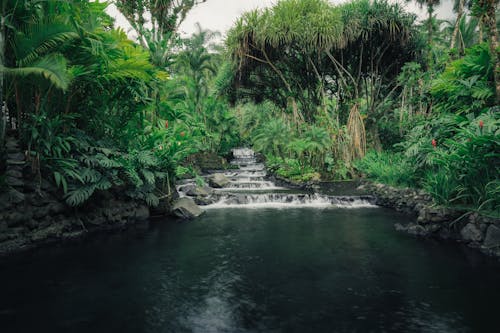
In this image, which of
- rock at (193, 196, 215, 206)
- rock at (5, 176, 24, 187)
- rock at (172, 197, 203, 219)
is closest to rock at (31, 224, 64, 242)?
rock at (5, 176, 24, 187)

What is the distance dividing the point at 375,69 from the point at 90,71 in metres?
12.9

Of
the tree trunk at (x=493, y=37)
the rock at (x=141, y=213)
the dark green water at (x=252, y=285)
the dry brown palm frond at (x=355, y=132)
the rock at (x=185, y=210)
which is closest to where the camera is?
the dark green water at (x=252, y=285)

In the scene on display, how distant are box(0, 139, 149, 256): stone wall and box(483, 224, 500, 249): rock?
761 centimetres

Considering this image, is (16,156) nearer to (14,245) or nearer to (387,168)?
(14,245)

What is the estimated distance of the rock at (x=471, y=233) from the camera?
6532 mm

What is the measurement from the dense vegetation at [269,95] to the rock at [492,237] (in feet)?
1.19

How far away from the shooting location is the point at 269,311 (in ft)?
14.3

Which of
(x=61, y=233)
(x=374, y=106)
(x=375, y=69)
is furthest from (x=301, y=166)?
(x=61, y=233)

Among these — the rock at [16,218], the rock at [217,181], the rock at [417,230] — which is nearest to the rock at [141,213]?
the rock at [16,218]

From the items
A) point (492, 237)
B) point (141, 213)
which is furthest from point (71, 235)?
point (492, 237)

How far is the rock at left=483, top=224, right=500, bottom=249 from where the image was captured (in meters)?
6.21

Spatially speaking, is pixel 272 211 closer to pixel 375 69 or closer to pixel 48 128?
pixel 48 128

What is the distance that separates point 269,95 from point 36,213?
13.2 metres

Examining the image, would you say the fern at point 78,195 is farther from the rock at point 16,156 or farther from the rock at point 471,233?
the rock at point 471,233
